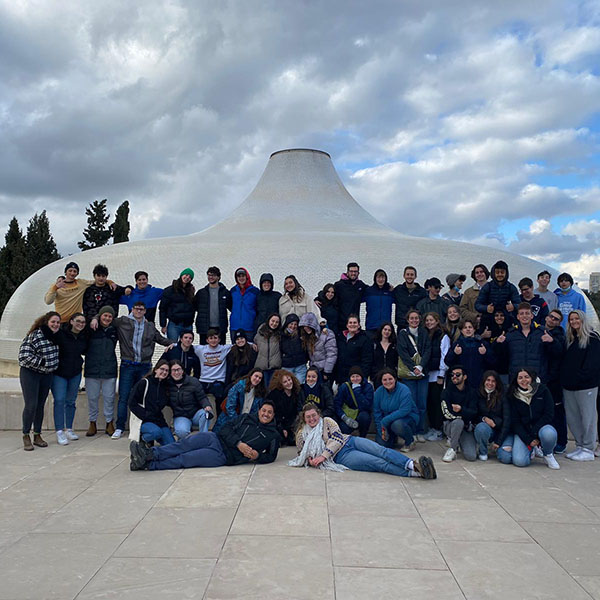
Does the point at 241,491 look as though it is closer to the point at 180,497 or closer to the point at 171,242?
the point at 180,497

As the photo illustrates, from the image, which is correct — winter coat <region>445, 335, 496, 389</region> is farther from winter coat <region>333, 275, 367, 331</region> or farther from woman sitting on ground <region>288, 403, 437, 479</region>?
woman sitting on ground <region>288, 403, 437, 479</region>

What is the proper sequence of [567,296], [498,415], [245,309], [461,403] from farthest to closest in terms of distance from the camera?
[567,296], [245,309], [461,403], [498,415]

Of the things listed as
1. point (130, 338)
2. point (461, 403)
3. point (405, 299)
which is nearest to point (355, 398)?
point (461, 403)

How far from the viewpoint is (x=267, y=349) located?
6.59 meters

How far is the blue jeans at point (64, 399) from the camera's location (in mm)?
6252

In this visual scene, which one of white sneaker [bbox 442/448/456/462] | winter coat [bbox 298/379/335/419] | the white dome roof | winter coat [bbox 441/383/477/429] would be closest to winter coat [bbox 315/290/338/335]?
winter coat [bbox 298/379/335/419]

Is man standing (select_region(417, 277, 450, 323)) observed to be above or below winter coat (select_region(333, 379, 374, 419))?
above

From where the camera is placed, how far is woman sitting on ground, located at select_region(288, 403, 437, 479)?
199 inches

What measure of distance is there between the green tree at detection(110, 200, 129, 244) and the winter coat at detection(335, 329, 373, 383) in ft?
95.8

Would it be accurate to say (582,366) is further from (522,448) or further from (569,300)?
(569,300)

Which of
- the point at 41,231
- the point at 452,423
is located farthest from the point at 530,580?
the point at 41,231

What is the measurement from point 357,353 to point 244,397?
1348mm

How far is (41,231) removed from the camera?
29844 mm

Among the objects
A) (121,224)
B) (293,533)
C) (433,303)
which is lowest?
(293,533)
